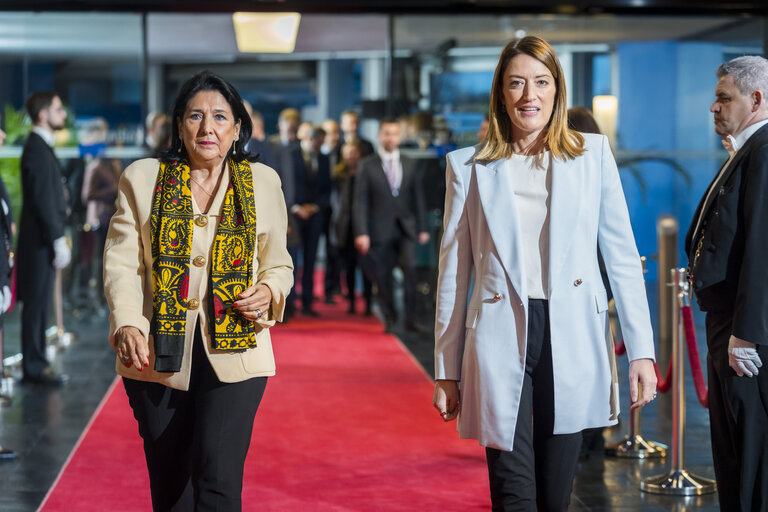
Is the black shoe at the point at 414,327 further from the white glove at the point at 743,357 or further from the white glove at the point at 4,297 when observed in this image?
the white glove at the point at 743,357

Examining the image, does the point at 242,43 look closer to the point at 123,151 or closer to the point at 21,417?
the point at 123,151

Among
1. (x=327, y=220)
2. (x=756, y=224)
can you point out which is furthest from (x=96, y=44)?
(x=756, y=224)

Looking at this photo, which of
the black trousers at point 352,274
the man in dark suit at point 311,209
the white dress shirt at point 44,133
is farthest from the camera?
the black trousers at point 352,274

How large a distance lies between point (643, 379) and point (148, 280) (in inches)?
55.6

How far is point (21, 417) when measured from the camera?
6.22 meters

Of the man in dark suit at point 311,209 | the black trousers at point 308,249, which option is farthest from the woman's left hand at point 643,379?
the black trousers at point 308,249

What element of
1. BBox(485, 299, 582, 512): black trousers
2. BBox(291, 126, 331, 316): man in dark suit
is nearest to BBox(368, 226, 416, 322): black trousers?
BBox(291, 126, 331, 316): man in dark suit

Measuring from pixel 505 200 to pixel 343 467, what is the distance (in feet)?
8.58

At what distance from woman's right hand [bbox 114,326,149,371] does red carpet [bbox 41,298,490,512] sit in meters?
1.81

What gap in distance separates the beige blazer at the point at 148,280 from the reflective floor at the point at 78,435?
1.95m

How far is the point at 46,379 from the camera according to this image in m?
7.29

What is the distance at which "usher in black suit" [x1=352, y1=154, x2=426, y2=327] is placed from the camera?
938 cm

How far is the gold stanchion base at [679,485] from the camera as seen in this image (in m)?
4.62

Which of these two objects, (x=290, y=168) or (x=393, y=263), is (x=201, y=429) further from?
(x=290, y=168)
